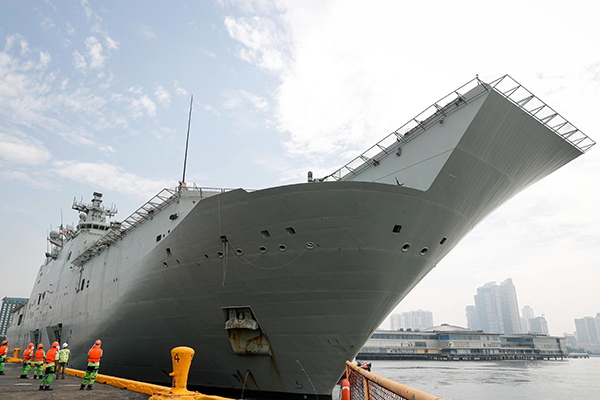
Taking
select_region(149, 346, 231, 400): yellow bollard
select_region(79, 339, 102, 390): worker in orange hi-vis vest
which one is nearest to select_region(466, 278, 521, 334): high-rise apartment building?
select_region(79, 339, 102, 390): worker in orange hi-vis vest

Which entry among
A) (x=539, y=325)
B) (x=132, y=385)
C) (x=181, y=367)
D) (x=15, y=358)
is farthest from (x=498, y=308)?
(x=181, y=367)

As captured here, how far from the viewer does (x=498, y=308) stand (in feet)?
457

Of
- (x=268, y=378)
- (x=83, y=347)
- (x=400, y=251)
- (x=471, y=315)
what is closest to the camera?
(x=400, y=251)

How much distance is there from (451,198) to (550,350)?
93.9 meters

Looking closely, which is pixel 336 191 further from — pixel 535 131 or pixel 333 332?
pixel 535 131

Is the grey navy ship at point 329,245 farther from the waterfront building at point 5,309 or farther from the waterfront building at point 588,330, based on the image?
the waterfront building at point 588,330

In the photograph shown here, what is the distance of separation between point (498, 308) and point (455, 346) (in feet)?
256

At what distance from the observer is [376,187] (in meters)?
9.49

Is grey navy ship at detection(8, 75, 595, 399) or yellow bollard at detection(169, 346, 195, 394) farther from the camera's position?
grey navy ship at detection(8, 75, 595, 399)

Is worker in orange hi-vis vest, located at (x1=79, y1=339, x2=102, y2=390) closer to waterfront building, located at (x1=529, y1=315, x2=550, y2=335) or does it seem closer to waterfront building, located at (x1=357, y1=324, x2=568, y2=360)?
waterfront building, located at (x1=357, y1=324, x2=568, y2=360)

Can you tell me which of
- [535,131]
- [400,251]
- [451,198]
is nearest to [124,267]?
[400,251]

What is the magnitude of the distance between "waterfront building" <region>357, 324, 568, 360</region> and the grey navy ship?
6996 cm

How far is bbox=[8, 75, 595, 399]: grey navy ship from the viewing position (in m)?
9.53

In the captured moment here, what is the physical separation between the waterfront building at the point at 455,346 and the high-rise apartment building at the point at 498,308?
53.7m
